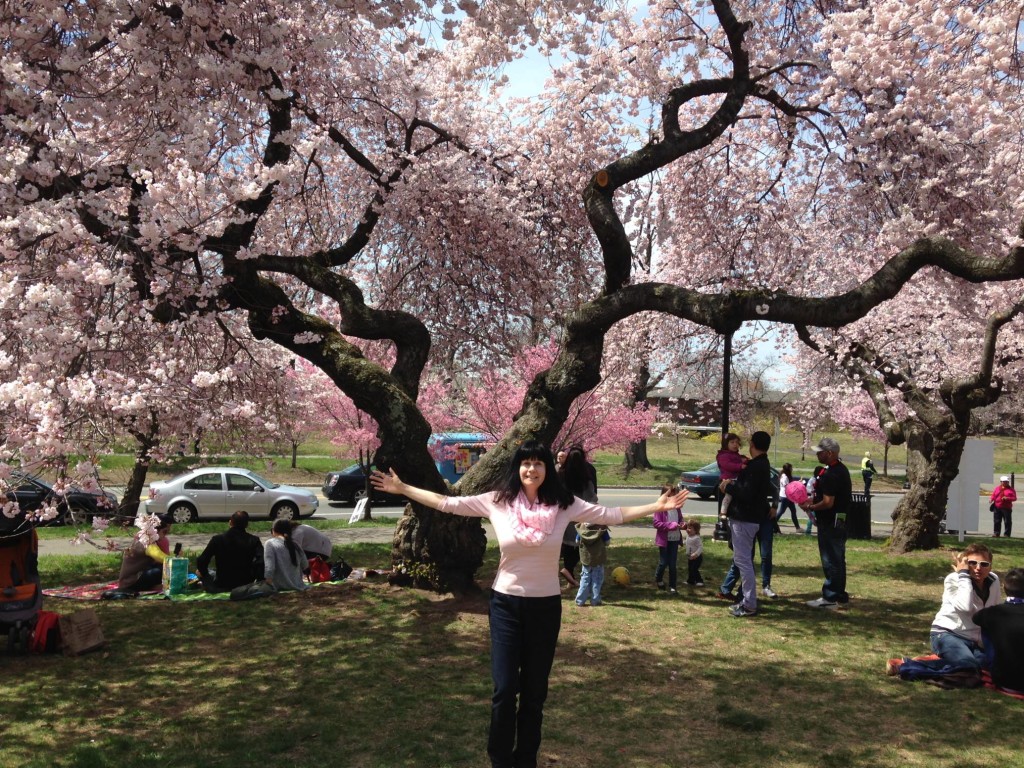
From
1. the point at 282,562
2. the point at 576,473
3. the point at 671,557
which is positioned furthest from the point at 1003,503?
the point at 282,562

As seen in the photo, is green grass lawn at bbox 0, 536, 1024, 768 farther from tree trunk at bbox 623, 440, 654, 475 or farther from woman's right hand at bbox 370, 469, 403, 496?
tree trunk at bbox 623, 440, 654, 475

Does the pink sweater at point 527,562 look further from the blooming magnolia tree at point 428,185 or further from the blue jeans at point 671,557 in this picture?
the blue jeans at point 671,557

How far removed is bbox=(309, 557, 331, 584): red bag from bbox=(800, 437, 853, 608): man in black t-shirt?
5.43 metres

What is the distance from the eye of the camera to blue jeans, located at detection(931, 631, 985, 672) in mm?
5816

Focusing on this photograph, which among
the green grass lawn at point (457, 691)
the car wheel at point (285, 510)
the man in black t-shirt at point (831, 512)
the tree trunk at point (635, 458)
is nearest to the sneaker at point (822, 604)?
the man in black t-shirt at point (831, 512)

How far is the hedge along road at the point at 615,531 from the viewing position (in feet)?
46.3

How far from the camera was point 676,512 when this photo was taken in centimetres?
996

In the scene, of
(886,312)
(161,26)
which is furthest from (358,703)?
(886,312)

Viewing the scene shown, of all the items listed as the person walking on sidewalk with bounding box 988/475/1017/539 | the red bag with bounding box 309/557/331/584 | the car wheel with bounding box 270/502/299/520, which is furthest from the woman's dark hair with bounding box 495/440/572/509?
the person walking on sidewalk with bounding box 988/475/1017/539

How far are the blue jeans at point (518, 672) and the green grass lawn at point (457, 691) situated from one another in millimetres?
508

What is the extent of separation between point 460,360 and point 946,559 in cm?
767

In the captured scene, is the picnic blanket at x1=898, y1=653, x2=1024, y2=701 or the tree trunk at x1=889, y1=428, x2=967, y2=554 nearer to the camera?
the picnic blanket at x1=898, y1=653, x2=1024, y2=701

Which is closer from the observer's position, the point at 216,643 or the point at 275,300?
the point at 216,643

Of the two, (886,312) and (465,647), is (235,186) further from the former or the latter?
(886,312)
